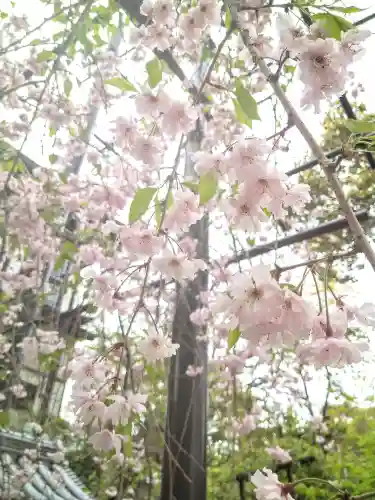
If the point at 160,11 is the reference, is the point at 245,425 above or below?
below

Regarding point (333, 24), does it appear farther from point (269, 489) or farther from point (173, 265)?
point (269, 489)

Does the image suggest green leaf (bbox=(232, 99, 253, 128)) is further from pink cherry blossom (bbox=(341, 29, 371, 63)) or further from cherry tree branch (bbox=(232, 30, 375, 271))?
pink cherry blossom (bbox=(341, 29, 371, 63))

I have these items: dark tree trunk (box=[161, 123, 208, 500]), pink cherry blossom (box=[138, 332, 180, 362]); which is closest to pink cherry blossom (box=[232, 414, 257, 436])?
dark tree trunk (box=[161, 123, 208, 500])

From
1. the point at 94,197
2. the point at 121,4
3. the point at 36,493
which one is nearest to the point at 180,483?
the point at 94,197

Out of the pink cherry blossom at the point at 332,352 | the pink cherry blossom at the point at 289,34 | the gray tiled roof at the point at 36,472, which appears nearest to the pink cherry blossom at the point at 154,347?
the pink cherry blossom at the point at 332,352

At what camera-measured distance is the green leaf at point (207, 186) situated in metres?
0.81

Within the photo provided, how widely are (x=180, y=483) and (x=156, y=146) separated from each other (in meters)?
1.38

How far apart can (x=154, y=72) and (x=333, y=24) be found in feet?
1.38

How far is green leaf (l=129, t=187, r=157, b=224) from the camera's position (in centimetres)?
81

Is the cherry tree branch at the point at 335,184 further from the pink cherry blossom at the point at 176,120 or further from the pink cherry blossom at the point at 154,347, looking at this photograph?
the pink cherry blossom at the point at 154,347

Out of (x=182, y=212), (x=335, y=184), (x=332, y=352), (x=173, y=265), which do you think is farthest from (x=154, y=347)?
(x=335, y=184)

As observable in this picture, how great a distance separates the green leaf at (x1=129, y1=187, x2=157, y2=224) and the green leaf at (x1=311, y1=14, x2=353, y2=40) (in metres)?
0.42

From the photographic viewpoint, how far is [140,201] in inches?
31.9

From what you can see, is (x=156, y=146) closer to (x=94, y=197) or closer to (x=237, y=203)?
(x=237, y=203)
